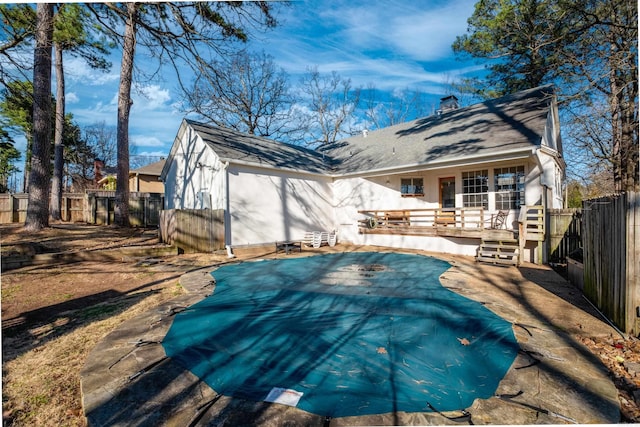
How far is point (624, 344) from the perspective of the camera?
333cm

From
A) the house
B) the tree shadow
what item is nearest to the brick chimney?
the house

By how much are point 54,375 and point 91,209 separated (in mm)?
16851

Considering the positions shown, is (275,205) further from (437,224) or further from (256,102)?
(256,102)

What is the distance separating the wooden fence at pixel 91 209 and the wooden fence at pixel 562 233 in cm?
1642

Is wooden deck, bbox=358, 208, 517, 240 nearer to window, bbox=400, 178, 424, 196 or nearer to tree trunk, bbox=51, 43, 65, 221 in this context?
window, bbox=400, 178, 424, 196

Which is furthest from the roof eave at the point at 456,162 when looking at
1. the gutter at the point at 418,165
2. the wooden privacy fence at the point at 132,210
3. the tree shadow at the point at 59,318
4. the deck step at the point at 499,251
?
the wooden privacy fence at the point at 132,210

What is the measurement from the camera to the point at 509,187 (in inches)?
375

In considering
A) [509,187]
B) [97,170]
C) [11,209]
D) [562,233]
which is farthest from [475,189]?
[97,170]

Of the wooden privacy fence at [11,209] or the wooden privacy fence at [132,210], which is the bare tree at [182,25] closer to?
the wooden privacy fence at [132,210]

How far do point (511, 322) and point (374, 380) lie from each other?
2.40 meters

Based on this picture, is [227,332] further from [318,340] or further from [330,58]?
[330,58]

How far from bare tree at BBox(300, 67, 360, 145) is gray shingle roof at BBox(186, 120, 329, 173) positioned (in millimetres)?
10834

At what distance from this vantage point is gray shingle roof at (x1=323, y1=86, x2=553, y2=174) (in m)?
8.89

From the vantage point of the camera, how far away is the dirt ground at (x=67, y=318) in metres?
2.45
